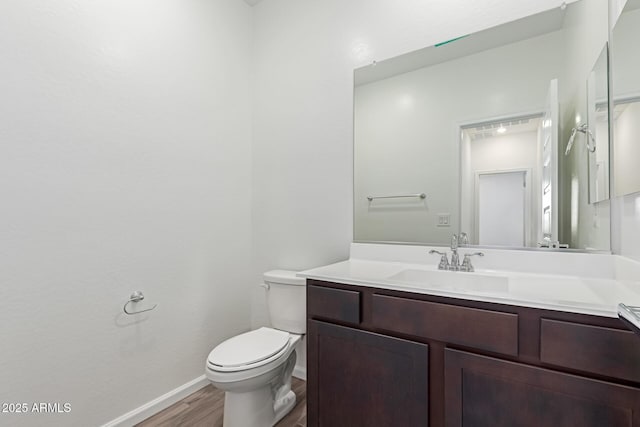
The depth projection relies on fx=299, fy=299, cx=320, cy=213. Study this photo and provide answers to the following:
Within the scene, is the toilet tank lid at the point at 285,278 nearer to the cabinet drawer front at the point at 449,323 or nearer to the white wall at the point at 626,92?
the cabinet drawer front at the point at 449,323

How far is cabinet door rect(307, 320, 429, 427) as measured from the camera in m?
1.11

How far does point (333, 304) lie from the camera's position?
131cm

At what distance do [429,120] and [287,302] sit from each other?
1.38 metres

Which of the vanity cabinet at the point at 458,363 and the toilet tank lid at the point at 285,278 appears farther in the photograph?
the toilet tank lid at the point at 285,278

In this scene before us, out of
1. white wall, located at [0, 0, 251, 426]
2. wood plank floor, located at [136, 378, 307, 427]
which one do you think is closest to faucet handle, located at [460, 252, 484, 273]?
wood plank floor, located at [136, 378, 307, 427]

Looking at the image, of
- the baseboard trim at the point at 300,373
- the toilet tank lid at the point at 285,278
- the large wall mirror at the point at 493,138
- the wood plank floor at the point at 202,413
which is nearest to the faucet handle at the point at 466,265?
the large wall mirror at the point at 493,138

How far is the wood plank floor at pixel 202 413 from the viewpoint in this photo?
1621 mm

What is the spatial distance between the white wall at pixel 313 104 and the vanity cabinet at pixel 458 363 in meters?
0.71

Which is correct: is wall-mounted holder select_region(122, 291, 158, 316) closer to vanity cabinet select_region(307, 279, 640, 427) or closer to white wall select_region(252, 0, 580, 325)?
white wall select_region(252, 0, 580, 325)

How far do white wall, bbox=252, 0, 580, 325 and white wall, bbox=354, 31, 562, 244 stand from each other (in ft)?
0.43

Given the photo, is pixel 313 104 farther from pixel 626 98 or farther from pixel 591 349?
pixel 591 349

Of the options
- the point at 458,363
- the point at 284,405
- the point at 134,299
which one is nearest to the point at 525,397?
the point at 458,363

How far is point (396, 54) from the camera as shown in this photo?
5.71 ft

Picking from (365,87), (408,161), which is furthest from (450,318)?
(365,87)
